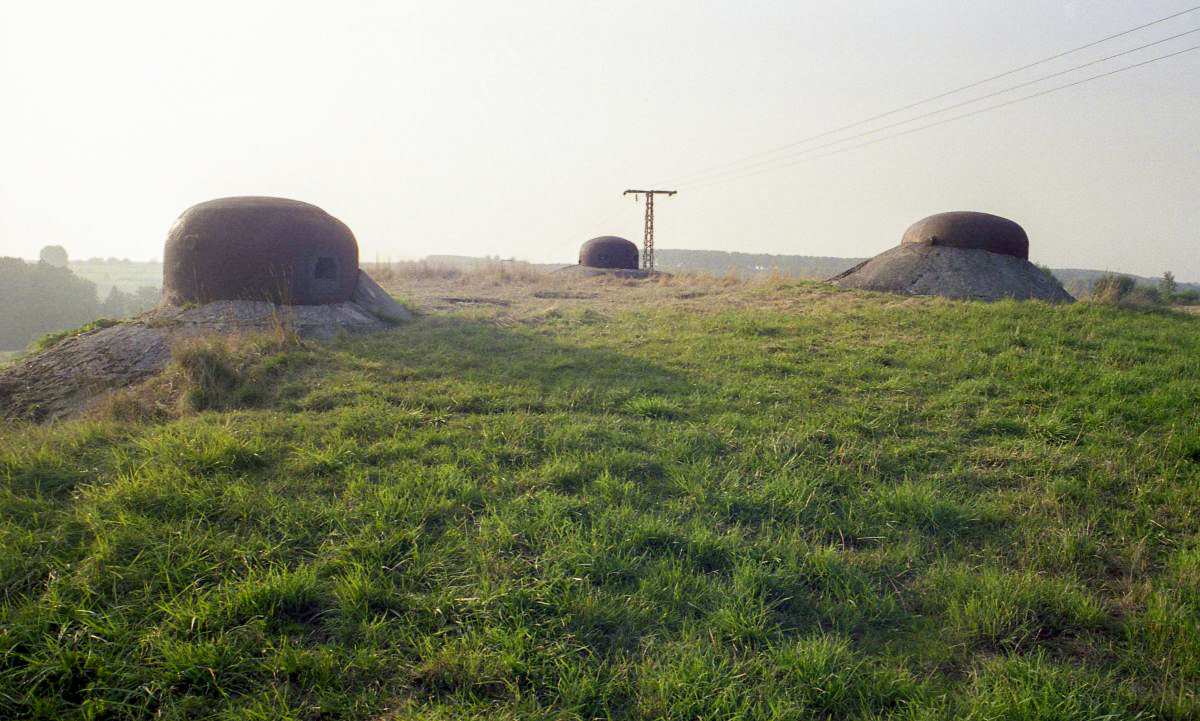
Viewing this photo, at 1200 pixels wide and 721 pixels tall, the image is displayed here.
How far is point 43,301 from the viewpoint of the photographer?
3409 cm

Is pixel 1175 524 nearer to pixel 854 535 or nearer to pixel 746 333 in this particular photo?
pixel 854 535

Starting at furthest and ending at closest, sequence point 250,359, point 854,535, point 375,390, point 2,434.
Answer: point 250,359 → point 375,390 → point 2,434 → point 854,535

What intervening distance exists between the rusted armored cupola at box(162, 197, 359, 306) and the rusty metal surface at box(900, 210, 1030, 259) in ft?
47.0

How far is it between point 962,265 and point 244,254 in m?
15.1

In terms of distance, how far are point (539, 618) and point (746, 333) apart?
7.36 m

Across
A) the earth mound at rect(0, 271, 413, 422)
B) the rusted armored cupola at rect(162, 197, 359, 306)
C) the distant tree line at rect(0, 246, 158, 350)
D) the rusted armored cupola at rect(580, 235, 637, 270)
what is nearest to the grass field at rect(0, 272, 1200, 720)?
the earth mound at rect(0, 271, 413, 422)

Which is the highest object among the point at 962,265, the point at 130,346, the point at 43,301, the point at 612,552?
the point at 962,265

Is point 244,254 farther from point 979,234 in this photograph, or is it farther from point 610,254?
point 610,254

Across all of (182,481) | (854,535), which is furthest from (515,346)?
(854,535)

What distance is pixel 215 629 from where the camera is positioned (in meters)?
2.49

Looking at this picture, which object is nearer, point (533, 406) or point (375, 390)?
point (533, 406)

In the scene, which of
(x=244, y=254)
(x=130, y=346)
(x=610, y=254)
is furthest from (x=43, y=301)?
(x=130, y=346)

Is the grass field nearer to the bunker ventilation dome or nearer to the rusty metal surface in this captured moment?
the bunker ventilation dome

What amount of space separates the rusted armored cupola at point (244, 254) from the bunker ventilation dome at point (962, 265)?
12.3 m
